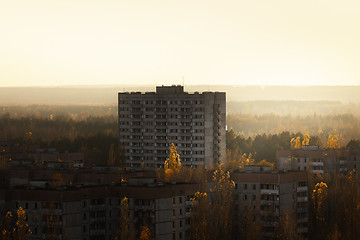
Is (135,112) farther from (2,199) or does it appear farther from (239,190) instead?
(2,199)

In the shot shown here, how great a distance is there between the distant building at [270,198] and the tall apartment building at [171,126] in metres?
35.7

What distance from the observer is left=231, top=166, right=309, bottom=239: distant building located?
74.0 meters

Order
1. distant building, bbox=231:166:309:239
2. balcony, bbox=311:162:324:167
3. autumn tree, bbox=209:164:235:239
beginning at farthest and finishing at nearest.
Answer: balcony, bbox=311:162:324:167
distant building, bbox=231:166:309:239
autumn tree, bbox=209:164:235:239

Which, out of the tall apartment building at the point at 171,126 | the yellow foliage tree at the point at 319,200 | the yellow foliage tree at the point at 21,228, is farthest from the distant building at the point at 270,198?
the tall apartment building at the point at 171,126

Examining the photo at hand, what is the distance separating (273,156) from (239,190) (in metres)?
52.4

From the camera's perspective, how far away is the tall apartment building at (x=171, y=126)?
115812mm

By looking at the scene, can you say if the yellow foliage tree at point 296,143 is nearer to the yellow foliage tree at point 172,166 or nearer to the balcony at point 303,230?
the yellow foliage tree at point 172,166

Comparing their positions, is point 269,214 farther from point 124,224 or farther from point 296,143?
point 296,143

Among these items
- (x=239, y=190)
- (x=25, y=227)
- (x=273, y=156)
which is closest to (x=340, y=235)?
(x=239, y=190)

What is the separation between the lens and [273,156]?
129 meters

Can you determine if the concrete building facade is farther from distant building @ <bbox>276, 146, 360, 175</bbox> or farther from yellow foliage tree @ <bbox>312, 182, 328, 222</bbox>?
distant building @ <bbox>276, 146, 360, 175</bbox>

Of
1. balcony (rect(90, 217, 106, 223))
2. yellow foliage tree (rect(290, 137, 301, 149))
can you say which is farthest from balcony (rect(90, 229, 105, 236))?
yellow foliage tree (rect(290, 137, 301, 149))

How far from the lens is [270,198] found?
2965 inches

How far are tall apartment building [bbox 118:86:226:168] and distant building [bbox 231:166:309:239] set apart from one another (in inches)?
1407
